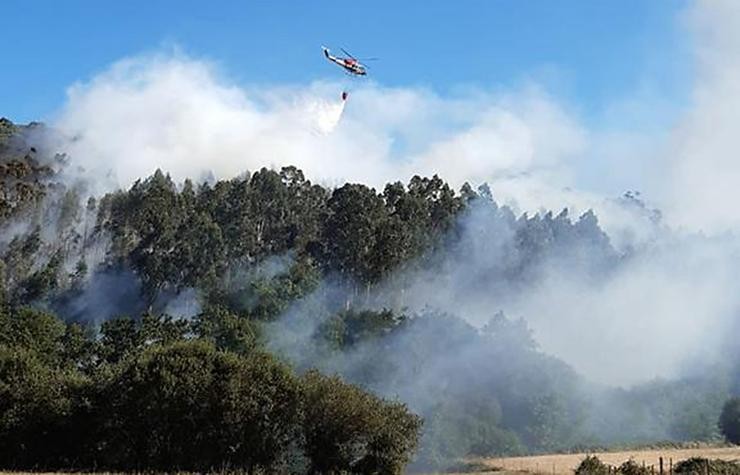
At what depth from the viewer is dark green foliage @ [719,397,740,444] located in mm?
101125

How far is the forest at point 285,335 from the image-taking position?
184 feet

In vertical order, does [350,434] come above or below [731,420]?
below

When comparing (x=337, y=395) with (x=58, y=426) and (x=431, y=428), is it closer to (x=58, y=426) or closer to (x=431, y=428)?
(x=58, y=426)

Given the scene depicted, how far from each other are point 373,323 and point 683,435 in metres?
38.0

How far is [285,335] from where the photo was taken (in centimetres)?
10144

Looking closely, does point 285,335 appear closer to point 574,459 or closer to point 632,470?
point 574,459

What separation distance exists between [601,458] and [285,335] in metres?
36.7

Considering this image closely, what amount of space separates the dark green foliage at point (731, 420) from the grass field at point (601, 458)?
33.5 feet

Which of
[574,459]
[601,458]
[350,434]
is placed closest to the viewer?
[350,434]

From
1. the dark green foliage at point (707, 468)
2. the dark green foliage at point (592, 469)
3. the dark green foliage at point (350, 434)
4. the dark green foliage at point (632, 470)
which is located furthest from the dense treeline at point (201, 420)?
the dark green foliage at point (707, 468)

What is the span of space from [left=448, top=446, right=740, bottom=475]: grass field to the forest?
5.68 meters

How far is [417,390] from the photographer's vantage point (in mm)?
95688

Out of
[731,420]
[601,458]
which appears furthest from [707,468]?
A: [731,420]

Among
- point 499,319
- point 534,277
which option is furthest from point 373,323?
point 534,277
